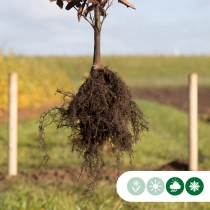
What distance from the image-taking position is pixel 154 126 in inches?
565

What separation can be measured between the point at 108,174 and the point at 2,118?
6664 millimetres

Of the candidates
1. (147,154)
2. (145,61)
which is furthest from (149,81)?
(147,154)

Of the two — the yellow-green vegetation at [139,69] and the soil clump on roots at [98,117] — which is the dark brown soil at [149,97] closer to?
the yellow-green vegetation at [139,69]

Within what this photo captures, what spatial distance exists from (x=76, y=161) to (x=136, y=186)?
17.6 feet

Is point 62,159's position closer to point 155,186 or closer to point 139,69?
point 155,186

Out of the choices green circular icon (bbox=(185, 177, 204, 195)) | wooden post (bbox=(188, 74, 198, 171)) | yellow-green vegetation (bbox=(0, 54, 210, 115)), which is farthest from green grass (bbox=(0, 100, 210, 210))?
yellow-green vegetation (bbox=(0, 54, 210, 115))

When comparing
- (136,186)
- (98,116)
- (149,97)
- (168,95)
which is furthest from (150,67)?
(98,116)

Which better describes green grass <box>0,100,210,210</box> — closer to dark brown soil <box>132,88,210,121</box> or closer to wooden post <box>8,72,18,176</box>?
wooden post <box>8,72,18,176</box>

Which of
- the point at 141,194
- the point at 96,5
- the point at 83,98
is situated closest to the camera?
the point at 96,5

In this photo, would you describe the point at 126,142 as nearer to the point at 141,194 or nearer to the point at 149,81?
the point at 141,194

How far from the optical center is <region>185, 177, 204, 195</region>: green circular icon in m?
3.65

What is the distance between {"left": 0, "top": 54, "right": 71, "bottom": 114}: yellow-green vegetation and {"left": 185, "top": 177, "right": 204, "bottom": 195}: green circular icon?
9361mm

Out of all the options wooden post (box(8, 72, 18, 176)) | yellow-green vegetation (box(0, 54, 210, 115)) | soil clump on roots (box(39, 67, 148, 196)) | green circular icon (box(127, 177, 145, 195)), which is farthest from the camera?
yellow-green vegetation (box(0, 54, 210, 115))

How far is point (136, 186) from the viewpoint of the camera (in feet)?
11.6
